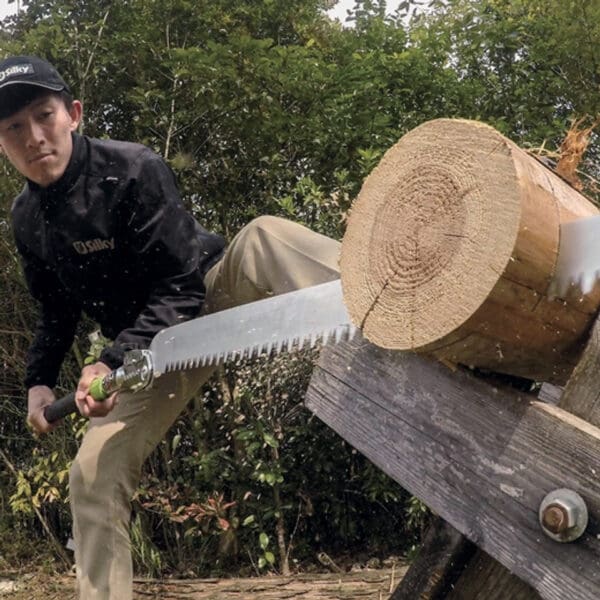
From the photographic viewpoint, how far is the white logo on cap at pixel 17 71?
2.75 metres

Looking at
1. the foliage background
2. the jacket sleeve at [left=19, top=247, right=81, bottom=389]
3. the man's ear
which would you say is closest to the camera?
the man's ear

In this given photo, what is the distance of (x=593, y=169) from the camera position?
429 centimetres

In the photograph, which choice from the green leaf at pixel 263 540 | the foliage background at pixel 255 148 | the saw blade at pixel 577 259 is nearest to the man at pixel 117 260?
the saw blade at pixel 577 259

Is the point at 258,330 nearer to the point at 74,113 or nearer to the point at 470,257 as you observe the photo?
the point at 470,257

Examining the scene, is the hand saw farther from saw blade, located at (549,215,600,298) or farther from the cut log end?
saw blade, located at (549,215,600,298)

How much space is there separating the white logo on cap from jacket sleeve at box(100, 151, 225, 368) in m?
0.51

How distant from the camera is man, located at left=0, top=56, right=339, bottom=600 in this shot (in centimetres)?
274

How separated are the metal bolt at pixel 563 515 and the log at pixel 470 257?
0.92ft

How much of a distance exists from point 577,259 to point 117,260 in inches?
74.9

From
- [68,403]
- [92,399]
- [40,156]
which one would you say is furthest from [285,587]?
[40,156]

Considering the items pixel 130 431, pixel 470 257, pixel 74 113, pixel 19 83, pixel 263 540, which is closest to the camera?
pixel 470 257

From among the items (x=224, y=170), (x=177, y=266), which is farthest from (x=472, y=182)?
(x=224, y=170)

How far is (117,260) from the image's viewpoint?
2895 mm

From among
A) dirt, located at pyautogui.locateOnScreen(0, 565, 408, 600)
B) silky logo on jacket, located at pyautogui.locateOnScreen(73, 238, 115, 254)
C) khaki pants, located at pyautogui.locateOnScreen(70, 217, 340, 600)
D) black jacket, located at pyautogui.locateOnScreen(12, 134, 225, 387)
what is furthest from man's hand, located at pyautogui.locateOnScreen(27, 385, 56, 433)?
dirt, located at pyautogui.locateOnScreen(0, 565, 408, 600)
